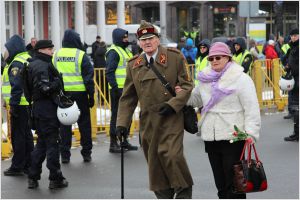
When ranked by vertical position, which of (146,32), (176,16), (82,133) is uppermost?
(176,16)

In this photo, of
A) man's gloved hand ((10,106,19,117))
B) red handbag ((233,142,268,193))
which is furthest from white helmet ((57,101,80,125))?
red handbag ((233,142,268,193))

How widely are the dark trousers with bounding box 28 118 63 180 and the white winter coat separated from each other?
8.57 ft

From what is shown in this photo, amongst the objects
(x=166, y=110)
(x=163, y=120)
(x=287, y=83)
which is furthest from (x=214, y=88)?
(x=287, y=83)

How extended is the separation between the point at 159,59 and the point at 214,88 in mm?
655

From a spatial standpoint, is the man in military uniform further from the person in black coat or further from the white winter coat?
the person in black coat

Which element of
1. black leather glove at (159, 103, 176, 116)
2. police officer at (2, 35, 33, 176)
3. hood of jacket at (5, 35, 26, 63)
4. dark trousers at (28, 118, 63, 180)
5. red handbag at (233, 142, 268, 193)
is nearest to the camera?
red handbag at (233, 142, 268, 193)

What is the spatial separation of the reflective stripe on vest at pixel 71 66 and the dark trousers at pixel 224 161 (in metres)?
3.88

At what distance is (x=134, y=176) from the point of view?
984 cm

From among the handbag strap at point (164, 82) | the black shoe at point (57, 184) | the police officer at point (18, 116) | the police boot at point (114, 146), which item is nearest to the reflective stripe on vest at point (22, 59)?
the police officer at point (18, 116)

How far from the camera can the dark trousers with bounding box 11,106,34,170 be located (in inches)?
395

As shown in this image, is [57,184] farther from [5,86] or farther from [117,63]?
[117,63]

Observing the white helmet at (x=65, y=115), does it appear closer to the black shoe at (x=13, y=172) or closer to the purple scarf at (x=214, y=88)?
the black shoe at (x=13, y=172)

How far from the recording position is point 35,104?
9062mm

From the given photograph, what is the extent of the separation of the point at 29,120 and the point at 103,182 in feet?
4.03
